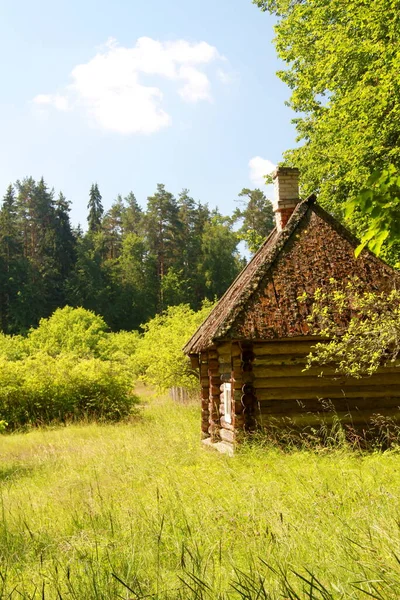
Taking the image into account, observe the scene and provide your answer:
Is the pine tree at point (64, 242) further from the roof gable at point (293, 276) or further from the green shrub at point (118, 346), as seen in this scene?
the roof gable at point (293, 276)

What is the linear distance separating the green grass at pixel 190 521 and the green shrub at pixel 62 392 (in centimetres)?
490

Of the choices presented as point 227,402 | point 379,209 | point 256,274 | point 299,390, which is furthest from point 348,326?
point 379,209

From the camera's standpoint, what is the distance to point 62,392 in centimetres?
2070

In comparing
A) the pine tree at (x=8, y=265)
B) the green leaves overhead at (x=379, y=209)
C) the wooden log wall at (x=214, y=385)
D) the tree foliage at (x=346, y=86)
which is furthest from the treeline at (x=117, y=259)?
the green leaves overhead at (x=379, y=209)

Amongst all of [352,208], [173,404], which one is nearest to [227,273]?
[173,404]

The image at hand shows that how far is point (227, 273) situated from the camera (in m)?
62.3

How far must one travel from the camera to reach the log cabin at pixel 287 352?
35.2ft

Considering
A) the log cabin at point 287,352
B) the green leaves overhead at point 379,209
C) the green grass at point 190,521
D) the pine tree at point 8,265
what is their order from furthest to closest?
the pine tree at point 8,265 → the log cabin at point 287,352 → the green leaves overhead at point 379,209 → the green grass at point 190,521

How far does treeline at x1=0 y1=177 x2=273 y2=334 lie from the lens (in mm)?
54062

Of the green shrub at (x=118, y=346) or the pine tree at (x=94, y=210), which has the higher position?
the pine tree at (x=94, y=210)

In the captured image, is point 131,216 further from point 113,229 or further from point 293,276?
point 293,276

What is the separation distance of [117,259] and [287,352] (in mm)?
52550

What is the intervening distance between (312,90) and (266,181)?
367 cm

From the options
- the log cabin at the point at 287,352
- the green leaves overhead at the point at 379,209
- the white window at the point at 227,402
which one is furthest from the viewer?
the white window at the point at 227,402
